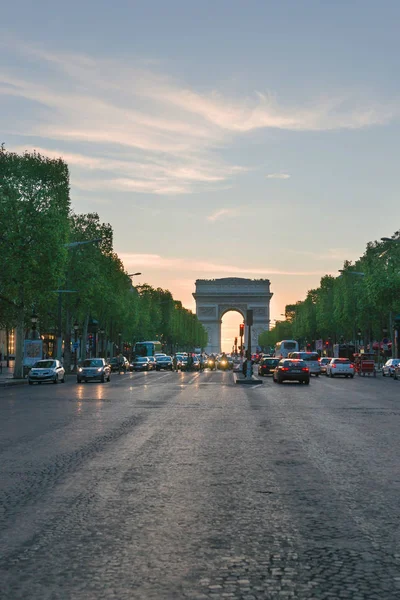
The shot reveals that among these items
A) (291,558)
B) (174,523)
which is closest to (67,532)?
(174,523)

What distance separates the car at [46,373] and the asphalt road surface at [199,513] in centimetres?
3144

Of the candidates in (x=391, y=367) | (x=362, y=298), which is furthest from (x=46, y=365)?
(x=362, y=298)

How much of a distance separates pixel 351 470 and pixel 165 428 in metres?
6.98

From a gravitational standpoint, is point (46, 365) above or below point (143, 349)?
below

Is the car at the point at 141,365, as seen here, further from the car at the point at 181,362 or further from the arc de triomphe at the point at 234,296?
the arc de triomphe at the point at 234,296

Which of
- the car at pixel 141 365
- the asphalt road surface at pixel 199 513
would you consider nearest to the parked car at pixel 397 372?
the car at pixel 141 365

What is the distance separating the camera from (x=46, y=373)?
160 feet

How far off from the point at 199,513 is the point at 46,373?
135 ft

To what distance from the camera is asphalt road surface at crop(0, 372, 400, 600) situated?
585 cm

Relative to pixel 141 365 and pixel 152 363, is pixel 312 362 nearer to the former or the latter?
pixel 141 365

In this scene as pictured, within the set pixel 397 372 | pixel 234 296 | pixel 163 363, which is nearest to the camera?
pixel 397 372

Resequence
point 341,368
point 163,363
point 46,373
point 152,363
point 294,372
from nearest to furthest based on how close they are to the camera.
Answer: point 46,373, point 294,372, point 341,368, point 163,363, point 152,363

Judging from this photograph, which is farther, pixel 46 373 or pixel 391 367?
pixel 391 367

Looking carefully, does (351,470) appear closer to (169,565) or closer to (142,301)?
(169,565)
